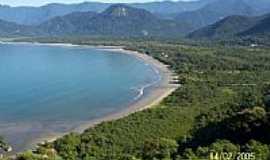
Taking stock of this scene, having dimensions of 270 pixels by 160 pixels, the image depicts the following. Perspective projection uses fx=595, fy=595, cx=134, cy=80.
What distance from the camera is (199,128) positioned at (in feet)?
104

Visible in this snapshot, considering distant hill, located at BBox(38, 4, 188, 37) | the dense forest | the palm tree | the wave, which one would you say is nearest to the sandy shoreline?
the wave

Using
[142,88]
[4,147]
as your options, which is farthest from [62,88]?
[4,147]

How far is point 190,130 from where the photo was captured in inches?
1260

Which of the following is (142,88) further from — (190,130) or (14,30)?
(14,30)

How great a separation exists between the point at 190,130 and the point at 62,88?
2794 cm

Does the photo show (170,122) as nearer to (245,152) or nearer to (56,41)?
(245,152)

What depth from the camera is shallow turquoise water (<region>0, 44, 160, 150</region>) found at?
40.5m

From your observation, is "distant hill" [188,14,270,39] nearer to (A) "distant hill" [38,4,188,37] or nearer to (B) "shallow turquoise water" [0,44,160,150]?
(A) "distant hill" [38,4,188,37]

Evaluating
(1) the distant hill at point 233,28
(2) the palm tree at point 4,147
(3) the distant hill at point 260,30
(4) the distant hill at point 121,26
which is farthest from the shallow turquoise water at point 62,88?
(4) the distant hill at point 121,26

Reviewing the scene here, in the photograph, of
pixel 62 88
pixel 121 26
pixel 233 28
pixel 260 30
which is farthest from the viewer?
pixel 121 26

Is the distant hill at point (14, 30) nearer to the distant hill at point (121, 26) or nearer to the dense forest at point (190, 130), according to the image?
the distant hill at point (121, 26)

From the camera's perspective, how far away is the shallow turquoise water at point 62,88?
40469 millimetres

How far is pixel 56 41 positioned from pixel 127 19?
209ft

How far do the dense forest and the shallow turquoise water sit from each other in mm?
4981
